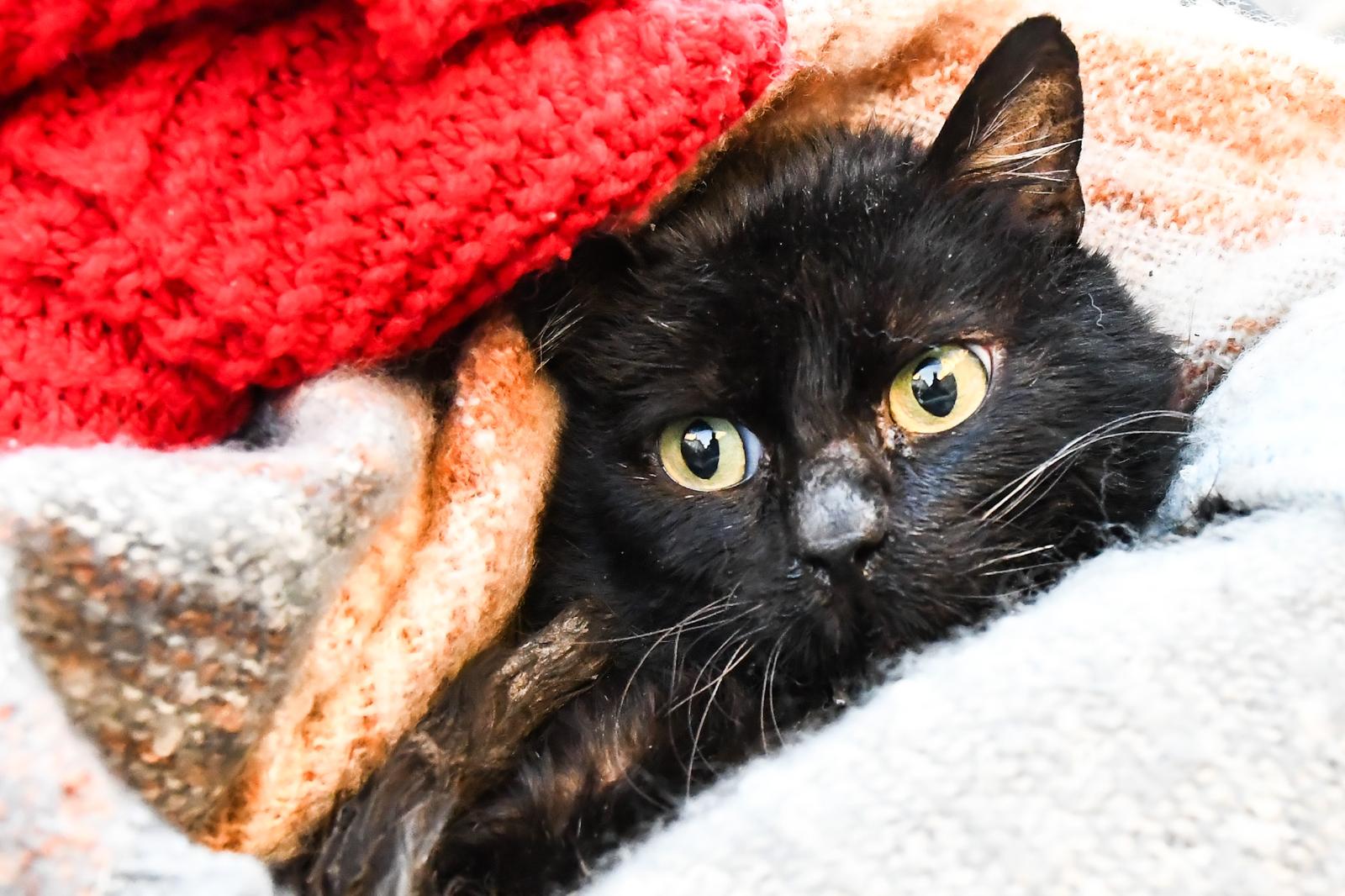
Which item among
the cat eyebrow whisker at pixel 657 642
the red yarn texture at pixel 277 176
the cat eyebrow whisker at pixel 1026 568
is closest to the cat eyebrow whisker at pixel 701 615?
the cat eyebrow whisker at pixel 657 642

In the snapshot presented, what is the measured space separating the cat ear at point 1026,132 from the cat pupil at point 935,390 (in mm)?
254

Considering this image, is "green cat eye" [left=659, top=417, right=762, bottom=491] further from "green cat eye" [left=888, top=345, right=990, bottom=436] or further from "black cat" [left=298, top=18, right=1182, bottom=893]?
"green cat eye" [left=888, top=345, right=990, bottom=436]

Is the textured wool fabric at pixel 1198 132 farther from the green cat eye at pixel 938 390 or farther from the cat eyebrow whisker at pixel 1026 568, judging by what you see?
the cat eyebrow whisker at pixel 1026 568

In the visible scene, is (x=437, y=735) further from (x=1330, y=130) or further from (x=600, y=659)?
(x=1330, y=130)

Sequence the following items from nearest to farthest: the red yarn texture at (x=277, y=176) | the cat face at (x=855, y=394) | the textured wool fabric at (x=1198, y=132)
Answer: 1. the red yarn texture at (x=277, y=176)
2. the cat face at (x=855, y=394)
3. the textured wool fabric at (x=1198, y=132)

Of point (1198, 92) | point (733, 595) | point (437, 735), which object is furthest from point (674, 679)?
point (1198, 92)

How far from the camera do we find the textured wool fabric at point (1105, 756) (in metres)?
0.51

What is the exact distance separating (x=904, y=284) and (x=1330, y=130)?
626 millimetres

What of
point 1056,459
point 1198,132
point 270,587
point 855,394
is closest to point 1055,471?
point 1056,459

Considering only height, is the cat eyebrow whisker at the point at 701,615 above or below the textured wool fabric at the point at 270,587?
below

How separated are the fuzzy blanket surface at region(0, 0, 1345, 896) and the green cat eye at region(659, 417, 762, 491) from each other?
177 mm

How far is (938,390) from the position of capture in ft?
3.07

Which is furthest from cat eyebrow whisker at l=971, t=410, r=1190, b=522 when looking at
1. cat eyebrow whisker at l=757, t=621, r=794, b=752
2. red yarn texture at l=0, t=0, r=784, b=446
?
red yarn texture at l=0, t=0, r=784, b=446

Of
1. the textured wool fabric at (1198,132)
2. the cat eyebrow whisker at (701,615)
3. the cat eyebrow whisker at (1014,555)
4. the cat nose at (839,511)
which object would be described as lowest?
the cat eyebrow whisker at (1014,555)
